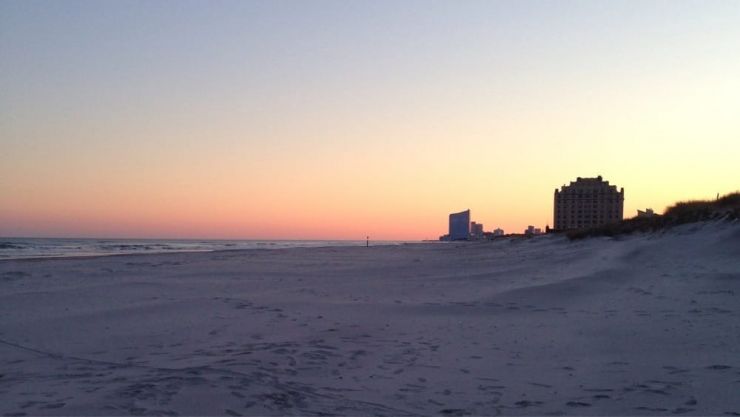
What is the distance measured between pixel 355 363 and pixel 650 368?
10.2 ft

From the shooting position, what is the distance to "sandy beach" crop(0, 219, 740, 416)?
472 cm

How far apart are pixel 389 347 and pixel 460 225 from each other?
11170 cm

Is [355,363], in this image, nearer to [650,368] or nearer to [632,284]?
[650,368]

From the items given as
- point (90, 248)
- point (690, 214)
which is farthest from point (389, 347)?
point (90, 248)

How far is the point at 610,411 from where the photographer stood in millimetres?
4492

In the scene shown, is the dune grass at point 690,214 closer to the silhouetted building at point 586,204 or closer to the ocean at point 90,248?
the ocean at point 90,248

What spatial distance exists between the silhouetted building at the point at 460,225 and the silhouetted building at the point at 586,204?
29245 mm

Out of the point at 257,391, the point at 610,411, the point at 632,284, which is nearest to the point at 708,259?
the point at 632,284

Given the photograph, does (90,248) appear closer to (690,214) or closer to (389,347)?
(690,214)

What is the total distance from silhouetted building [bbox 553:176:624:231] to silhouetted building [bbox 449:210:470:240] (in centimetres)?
2924

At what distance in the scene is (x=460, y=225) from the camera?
117 meters

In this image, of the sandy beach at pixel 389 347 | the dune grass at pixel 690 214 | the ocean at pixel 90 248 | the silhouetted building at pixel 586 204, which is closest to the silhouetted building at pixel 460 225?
the silhouetted building at pixel 586 204

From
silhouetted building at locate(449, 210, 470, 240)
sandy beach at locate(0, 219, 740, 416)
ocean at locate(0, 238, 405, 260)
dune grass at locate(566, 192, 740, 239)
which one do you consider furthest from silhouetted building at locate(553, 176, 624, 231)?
sandy beach at locate(0, 219, 740, 416)

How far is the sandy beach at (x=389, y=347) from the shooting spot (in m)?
4.72
